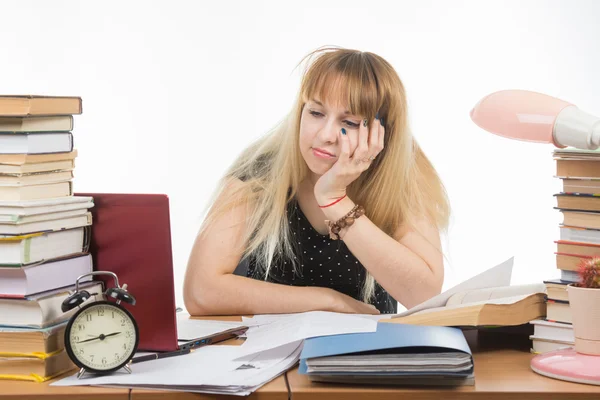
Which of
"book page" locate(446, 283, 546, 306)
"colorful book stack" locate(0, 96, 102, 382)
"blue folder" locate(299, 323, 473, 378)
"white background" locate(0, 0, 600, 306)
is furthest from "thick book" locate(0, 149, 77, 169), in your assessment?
"white background" locate(0, 0, 600, 306)

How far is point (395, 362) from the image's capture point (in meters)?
1.08

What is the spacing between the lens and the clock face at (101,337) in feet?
3.75

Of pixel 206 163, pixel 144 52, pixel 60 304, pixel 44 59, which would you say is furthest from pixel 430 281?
pixel 44 59

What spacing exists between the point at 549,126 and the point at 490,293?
1.30 feet

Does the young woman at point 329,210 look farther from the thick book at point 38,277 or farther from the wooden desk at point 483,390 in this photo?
the wooden desk at point 483,390

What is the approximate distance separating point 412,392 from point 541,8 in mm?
3785

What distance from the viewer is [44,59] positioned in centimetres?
443

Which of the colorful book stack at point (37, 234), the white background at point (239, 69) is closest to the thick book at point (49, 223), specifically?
the colorful book stack at point (37, 234)

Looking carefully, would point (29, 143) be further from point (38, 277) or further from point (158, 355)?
point (158, 355)

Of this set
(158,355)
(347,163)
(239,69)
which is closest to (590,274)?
(158,355)

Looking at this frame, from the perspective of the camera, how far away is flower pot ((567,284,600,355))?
3.61 feet

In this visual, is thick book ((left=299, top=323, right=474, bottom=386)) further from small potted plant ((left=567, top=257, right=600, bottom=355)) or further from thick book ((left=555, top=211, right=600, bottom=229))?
thick book ((left=555, top=211, right=600, bottom=229))

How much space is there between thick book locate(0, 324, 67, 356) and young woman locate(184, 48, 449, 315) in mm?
587

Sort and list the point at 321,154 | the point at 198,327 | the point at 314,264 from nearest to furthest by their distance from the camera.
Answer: the point at 198,327, the point at 321,154, the point at 314,264
